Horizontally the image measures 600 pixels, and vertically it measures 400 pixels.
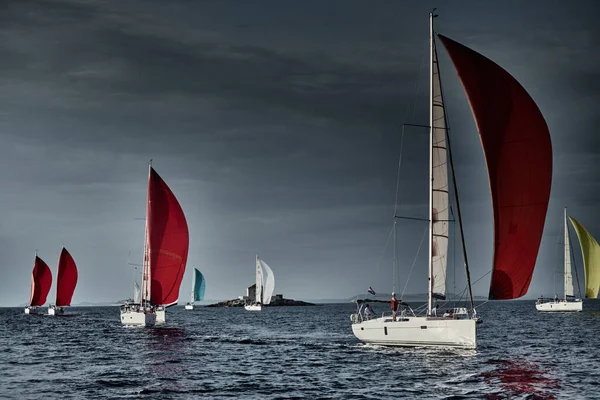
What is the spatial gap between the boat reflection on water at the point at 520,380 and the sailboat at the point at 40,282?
11168 cm

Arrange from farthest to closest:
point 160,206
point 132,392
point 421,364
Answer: point 160,206, point 421,364, point 132,392

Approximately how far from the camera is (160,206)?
234 feet

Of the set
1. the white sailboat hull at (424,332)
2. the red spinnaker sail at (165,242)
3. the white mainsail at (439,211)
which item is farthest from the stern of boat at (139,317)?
the white mainsail at (439,211)

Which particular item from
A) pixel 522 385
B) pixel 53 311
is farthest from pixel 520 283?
pixel 53 311

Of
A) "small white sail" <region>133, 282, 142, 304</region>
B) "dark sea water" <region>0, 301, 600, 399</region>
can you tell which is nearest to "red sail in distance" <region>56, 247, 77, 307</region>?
"small white sail" <region>133, 282, 142, 304</region>

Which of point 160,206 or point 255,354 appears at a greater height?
point 160,206

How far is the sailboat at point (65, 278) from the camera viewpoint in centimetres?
12200

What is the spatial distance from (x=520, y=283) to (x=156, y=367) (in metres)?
19.0

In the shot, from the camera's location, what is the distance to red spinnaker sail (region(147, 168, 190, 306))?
70.6m

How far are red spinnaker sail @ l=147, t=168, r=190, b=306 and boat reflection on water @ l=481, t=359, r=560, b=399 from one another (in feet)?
126

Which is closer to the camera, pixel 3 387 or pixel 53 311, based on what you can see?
pixel 3 387

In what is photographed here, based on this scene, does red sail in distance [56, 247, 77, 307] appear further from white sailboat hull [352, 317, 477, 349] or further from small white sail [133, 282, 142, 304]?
white sailboat hull [352, 317, 477, 349]

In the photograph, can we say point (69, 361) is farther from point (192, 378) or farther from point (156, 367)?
point (192, 378)

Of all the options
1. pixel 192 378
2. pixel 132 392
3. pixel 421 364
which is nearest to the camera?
pixel 132 392
